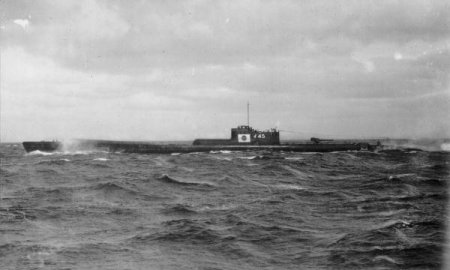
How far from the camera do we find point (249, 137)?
237 ft

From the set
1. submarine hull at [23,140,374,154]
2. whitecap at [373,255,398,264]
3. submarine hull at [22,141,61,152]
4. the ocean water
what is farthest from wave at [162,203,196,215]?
submarine hull at [22,141,61,152]

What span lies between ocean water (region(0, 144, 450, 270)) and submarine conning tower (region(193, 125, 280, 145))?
39.8 metres

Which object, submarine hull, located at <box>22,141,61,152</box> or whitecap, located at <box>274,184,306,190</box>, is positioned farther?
submarine hull, located at <box>22,141,61,152</box>

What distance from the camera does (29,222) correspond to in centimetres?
1839

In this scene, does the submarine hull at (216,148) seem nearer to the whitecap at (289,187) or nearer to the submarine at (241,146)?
the submarine at (241,146)

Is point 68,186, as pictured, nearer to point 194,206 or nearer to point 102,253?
point 194,206

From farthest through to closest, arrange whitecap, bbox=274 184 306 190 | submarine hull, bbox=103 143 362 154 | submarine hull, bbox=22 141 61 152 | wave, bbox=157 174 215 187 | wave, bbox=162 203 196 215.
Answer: submarine hull, bbox=22 141 61 152 < submarine hull, bbox=103 143 362 154 < wave, bbox=157 174 215 187 < whitecap, bbox=274 184 306 190 < wave, bbox=162 203 196 215

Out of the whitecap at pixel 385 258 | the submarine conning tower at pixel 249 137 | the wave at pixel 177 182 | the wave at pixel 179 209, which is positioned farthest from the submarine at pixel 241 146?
the whitecap at pixel 385 258

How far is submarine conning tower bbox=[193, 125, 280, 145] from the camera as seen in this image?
235 ft

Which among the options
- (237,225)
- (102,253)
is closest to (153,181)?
(237,225)

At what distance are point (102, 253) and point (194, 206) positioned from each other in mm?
8888

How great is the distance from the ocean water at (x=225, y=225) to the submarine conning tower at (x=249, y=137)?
39.8 metres

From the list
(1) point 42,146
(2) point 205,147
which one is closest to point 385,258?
(2) point 205,147

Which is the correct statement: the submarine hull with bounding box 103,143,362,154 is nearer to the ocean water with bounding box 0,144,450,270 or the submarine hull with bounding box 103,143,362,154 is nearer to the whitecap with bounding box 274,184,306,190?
the ocean water with bounding box 0,144,450,270
